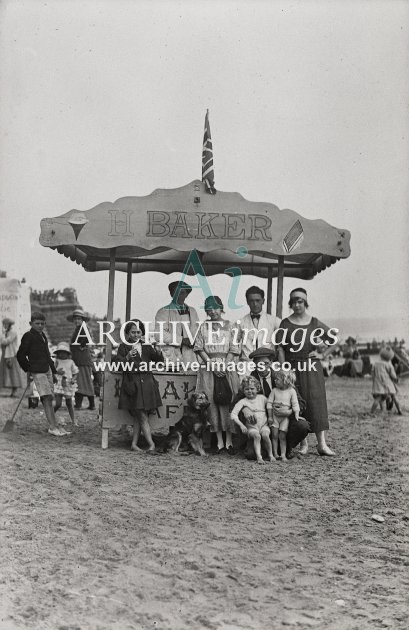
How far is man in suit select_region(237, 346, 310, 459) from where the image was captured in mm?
7090

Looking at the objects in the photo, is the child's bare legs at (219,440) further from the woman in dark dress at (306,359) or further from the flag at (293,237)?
the flag at (293,237)

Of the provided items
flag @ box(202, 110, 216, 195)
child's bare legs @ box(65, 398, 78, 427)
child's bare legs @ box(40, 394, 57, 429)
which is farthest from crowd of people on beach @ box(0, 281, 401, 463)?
child's bare legs @ box(65, 398, 78, 427)

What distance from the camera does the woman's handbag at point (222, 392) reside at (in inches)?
289

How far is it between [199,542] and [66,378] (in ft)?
18.6

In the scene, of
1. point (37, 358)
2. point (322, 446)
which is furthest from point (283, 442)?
point (37, 358)

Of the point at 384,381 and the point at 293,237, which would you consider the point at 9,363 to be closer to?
the point at 384,381

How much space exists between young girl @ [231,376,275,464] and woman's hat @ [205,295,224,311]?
95 cm

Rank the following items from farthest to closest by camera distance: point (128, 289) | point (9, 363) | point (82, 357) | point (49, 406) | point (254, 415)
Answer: point (9, 363) → point (82, 357) → point (128, 289) → point (49, 406) → point (254, 415)

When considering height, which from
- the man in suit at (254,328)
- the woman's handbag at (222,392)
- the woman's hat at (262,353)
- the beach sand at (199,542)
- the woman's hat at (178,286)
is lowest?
the beach sand at (199,542)

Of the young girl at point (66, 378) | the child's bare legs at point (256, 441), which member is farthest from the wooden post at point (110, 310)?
the young girl at point (66, 378)

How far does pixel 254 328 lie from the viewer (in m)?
7.52

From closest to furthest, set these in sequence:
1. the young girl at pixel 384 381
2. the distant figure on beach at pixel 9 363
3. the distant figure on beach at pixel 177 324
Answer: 1. the distant figure on beach at pixel 177 324
2. the young girl at pixel 384 381
3. the distant figure on beach at pixel 9 363

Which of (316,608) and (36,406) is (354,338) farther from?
(316,608)

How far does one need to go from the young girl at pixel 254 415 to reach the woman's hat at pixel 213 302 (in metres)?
0.95
